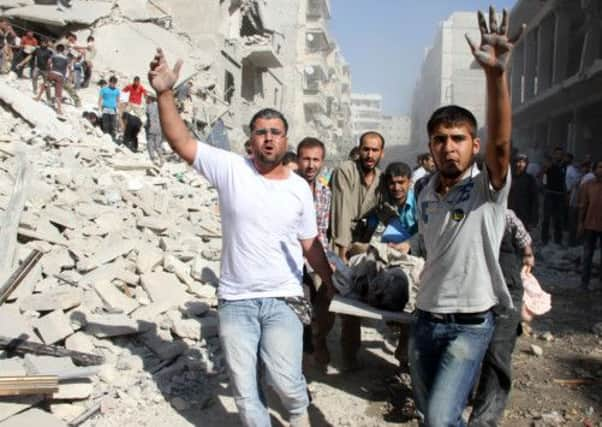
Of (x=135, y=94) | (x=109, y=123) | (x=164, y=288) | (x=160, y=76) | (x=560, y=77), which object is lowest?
(x=164, y=288)

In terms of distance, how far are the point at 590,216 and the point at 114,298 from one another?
21.0 feet

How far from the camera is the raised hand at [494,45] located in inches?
80.0

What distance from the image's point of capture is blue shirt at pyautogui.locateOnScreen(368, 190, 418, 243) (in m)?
3.97

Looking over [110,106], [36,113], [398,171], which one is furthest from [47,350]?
[110,106]

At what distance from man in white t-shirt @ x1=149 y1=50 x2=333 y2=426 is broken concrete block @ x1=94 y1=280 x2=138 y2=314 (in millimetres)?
2255

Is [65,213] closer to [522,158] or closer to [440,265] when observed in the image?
[440,265]

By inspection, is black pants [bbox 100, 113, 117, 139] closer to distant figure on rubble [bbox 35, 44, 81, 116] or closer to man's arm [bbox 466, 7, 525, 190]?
distant figure on rubble [bbox 35, 44, 81, 116]

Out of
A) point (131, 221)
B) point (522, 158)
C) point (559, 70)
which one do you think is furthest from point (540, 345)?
point (559, 70)

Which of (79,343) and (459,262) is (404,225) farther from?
(79,343)

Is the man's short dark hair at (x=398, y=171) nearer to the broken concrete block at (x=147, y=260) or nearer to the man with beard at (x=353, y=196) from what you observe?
the man with beard at (x=353, y=196)

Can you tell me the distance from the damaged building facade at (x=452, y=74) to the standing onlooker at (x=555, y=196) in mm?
42762

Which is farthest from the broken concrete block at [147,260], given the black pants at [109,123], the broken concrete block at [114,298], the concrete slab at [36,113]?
the black pants at [109,123]

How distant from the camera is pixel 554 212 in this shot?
35.9 feet

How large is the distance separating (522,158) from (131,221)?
5.72 metres
